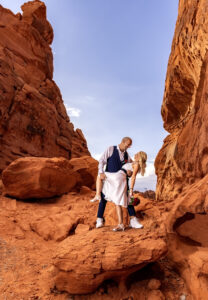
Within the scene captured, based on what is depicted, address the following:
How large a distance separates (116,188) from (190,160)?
3229 millimetres

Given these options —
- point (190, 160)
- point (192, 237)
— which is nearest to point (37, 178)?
point (190, 160)

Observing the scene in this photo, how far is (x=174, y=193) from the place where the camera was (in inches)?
412

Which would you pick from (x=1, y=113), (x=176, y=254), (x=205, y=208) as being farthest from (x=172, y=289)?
(x=1, y=113)

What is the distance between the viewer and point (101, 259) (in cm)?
364

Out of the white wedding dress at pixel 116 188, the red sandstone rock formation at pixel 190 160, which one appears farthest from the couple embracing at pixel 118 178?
the red sandstone rock formation at pixel 190 160

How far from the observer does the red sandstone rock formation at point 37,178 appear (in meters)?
9.94

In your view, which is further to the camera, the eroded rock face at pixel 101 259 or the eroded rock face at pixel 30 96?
the eroded rock face at pixel 30 96

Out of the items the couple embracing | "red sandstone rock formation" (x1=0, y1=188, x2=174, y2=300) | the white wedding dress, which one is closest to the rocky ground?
"red sandstone rock formation" (x1=0, y1=188, x2=174, y2=300)

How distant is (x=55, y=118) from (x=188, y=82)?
14.9m

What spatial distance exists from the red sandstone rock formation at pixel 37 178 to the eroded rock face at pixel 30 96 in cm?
481

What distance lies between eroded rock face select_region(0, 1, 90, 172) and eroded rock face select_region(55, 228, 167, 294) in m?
12.4

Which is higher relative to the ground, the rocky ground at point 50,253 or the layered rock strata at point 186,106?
the layered rock strata at point 186,106

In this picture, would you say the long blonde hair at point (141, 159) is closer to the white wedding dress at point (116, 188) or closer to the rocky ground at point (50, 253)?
the white wedding dress at point (116, 188)

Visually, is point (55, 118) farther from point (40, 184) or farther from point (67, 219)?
point (67, 219)
